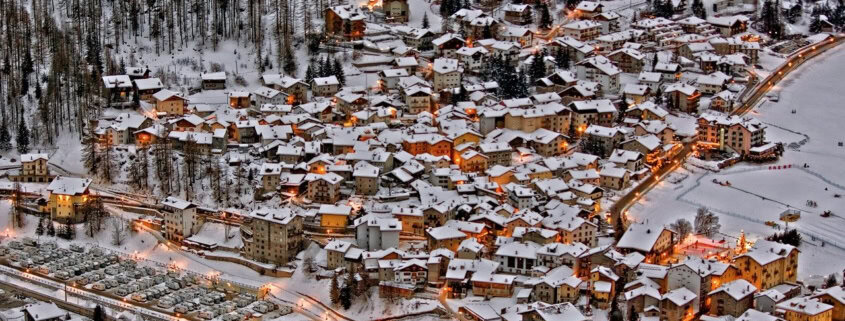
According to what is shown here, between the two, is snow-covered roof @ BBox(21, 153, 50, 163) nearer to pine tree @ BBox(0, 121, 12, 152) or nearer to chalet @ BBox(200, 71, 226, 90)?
pine tree @ BBox(0, 121, 12, 152)

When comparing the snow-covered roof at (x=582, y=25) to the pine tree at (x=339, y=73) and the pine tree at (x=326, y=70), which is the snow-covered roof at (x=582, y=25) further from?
the pine tree at (x=326, y=70)

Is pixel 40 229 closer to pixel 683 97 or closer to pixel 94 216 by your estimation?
pixel 94 216

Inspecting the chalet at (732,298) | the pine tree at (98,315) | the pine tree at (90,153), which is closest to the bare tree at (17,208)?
the pine tree at (90,153)

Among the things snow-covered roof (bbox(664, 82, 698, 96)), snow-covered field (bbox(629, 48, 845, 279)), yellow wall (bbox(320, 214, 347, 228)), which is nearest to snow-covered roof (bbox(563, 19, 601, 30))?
snow-covered roof (bbox(664, 82, 698, 96))

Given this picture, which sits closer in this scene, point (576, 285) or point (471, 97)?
A: point (576, 285)

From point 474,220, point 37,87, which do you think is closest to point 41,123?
point 37,87

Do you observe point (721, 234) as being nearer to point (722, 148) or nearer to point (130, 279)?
point (722, 148)

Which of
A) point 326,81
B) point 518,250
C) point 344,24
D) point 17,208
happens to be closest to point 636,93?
point 326,81
